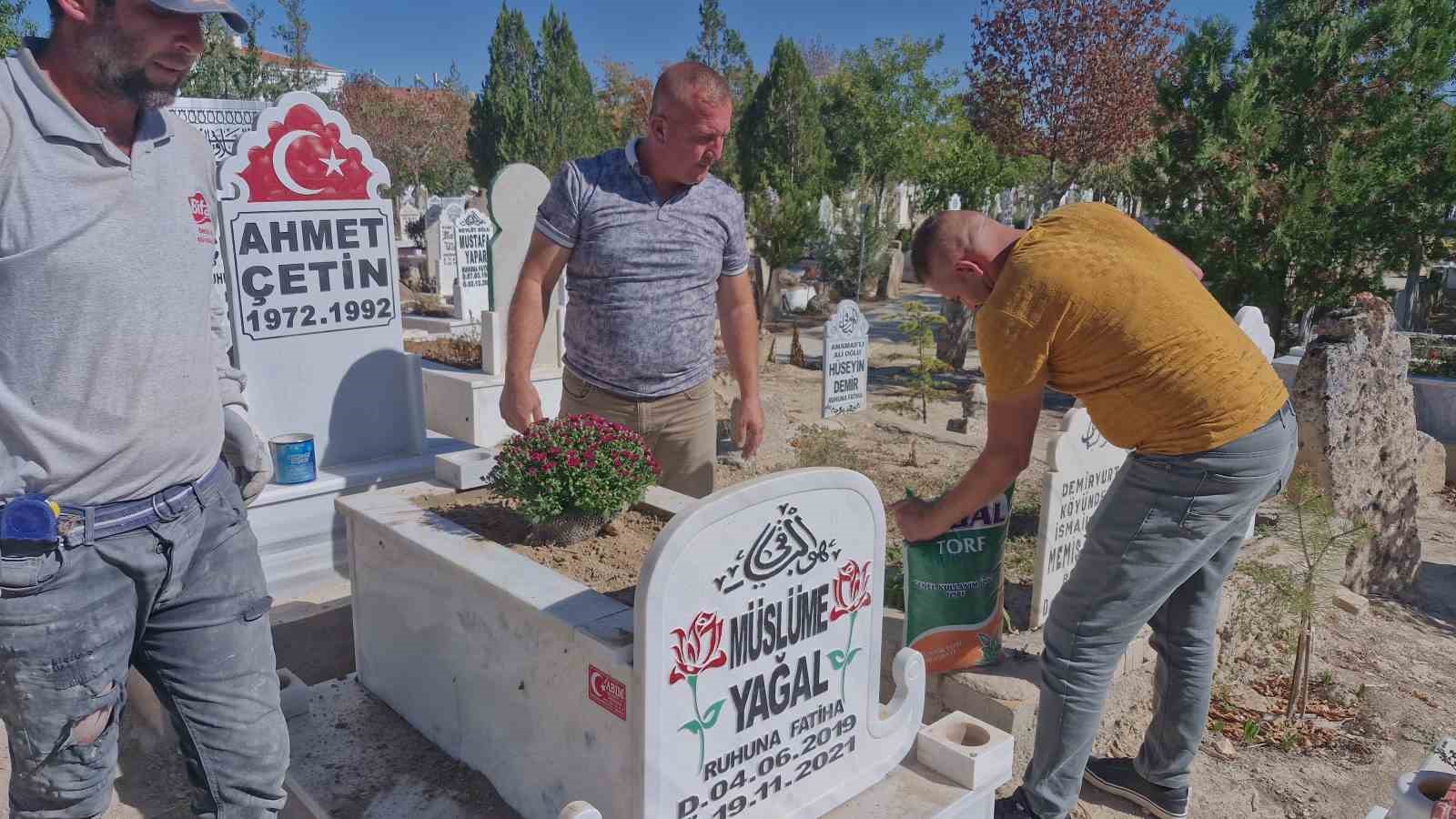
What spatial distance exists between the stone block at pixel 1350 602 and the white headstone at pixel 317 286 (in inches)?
174

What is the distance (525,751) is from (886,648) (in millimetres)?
1422

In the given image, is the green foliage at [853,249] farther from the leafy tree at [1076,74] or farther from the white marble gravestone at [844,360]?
the white marble gravestone at [844,360]

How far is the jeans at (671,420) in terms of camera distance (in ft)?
10.5

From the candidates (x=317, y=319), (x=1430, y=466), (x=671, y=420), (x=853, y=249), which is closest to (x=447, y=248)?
(x=853, y=249)

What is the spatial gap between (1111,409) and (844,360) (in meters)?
5.33

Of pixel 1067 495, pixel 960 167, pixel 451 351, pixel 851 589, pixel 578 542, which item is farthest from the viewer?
pixel 960 167

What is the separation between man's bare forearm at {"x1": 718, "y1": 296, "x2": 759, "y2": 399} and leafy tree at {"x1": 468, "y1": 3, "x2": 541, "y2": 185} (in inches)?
884

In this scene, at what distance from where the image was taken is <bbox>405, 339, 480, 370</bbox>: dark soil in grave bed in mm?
7176

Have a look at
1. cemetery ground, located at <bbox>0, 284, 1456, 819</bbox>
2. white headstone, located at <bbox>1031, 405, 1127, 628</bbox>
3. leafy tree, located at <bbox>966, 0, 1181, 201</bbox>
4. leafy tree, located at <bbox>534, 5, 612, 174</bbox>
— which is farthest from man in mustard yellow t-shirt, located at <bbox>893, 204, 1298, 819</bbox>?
leafy tree, located at <bbox>534, 5, 612, 174</bbox>

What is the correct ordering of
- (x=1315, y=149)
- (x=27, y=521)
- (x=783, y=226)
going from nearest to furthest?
(x=27, y=521), (x=1315, y=149), (x=783, y=226)

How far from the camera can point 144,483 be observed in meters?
1.73

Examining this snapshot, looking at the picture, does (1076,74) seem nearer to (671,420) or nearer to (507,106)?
(671,420)

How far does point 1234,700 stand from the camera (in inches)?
143

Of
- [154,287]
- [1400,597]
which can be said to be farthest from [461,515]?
[1400,597]
